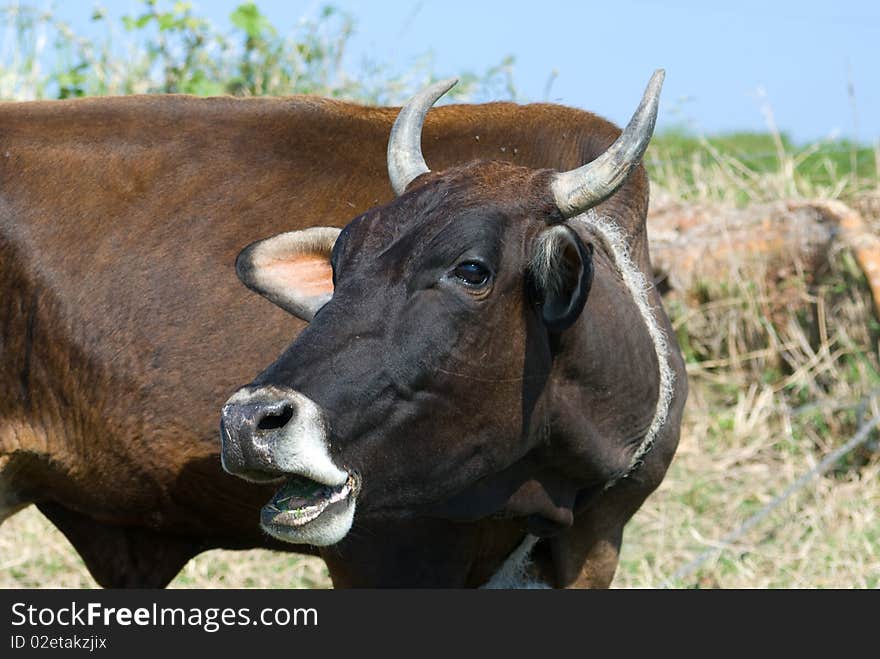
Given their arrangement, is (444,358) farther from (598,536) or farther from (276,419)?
(598,536)

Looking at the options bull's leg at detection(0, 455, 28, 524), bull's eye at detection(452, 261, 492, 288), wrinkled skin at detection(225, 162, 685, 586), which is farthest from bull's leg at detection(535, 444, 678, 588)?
bull's leg at detection(0, 455, 28, 524)

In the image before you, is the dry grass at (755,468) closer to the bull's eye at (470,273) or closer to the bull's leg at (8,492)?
the bull's leg at (8,492)

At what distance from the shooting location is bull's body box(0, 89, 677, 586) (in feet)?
14.7

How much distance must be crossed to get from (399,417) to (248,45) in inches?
250

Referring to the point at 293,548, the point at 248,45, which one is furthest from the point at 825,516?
the point at 248,45

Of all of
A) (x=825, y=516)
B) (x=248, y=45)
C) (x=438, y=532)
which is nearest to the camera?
(x=438, y=532)

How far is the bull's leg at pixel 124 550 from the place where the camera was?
16.6 ft

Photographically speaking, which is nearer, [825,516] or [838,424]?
[825,516]

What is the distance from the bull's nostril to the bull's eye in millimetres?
611

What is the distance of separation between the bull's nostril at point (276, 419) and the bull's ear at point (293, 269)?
861 millimetres

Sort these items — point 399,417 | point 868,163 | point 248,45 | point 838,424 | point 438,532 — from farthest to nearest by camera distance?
point 868,163, point 248,45, point 838,424, point 438,532, point 399,417

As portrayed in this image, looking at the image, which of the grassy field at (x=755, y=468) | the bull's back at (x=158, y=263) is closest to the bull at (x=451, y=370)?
the bull's back at (x=158, y=263)

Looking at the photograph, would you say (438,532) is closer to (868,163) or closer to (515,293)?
(515,293)

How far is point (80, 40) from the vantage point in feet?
30.3
